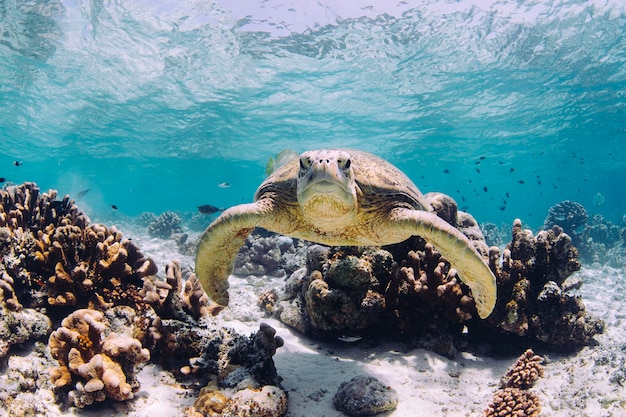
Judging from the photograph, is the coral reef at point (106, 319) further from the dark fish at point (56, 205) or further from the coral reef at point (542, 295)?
the coral reef at point (542, 295)

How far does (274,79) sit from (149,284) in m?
22.2

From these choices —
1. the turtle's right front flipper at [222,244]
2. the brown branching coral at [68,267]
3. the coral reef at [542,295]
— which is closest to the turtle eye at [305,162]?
the turtle's right front flipper at [222,244]

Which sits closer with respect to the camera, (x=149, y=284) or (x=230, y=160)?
(x=149, y=284)

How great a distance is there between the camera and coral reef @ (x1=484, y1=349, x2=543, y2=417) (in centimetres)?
401

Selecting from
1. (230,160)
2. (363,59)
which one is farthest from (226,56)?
(230,160)

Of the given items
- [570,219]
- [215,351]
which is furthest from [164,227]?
[570,219]

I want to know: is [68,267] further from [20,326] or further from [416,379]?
[416,379]

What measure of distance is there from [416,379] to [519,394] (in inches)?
48.7

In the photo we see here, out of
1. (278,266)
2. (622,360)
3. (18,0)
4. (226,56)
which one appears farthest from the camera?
(226,56)

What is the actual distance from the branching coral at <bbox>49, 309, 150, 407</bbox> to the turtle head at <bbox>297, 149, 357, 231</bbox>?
246cm

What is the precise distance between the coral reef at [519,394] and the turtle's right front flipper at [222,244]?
3711 mm

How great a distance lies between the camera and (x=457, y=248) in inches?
161

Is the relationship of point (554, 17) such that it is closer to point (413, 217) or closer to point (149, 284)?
point (413, 217)

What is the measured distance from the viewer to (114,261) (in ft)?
16.5
